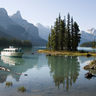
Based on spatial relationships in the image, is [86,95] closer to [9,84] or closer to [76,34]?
[9,84]

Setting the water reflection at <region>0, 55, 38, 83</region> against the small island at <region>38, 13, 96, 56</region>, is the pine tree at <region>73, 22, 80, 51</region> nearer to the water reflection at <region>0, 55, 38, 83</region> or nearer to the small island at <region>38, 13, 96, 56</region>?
the small island at <region>38, 13, 96, 56</region>

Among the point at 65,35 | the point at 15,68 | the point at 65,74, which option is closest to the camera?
the point at 65,74

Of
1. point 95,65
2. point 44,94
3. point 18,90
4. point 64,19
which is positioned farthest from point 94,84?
point 64,19

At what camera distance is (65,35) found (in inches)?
3652

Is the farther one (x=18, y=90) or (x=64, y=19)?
(x=64, y=19)

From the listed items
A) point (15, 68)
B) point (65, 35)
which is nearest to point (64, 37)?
point (65, 35)

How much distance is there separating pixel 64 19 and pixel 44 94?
282ft

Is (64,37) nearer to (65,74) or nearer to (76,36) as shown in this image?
(76,36)

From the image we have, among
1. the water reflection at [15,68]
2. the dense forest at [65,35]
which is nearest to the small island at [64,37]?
the dense forest at [65,35]

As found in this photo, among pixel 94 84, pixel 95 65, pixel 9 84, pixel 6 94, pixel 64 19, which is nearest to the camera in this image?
pixel 6 94

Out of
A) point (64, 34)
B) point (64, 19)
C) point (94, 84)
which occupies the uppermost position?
point (64, 19)

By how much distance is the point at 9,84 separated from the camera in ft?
68.8

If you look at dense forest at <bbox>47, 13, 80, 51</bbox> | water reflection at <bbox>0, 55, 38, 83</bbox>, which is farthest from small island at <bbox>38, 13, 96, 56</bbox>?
water reflection at <bbox>0, 55, 38, 83</bbox>

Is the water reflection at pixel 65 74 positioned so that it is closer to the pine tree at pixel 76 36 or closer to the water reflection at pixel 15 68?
the water reflection at pixel 15 68
